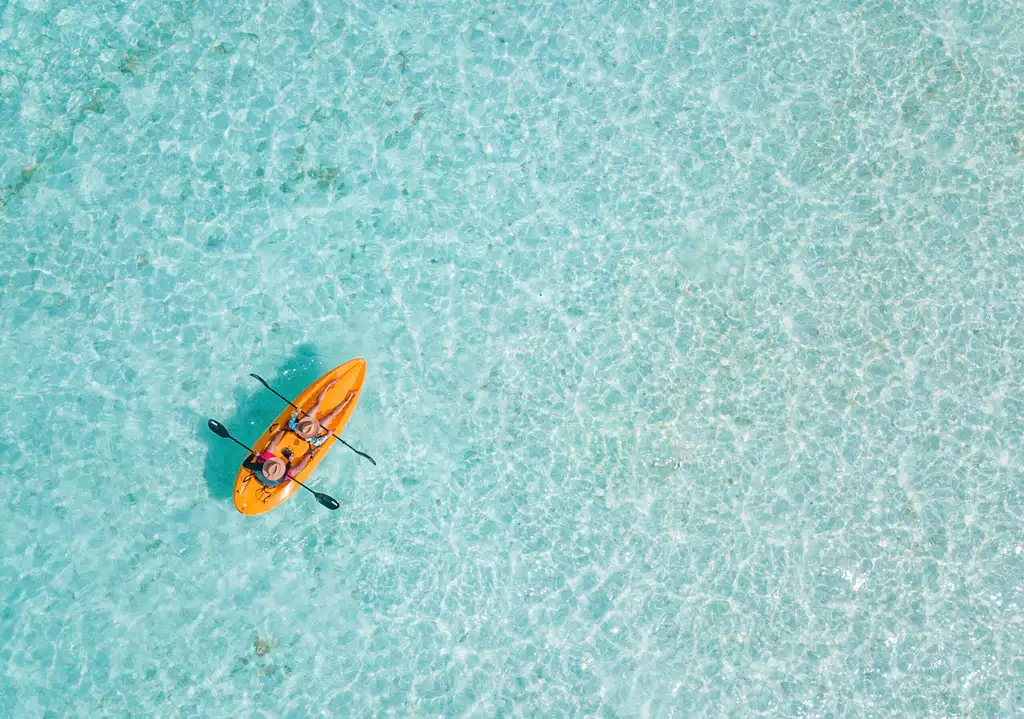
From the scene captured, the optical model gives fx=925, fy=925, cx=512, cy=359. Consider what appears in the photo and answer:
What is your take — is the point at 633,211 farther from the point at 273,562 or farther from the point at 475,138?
the point at 273,562

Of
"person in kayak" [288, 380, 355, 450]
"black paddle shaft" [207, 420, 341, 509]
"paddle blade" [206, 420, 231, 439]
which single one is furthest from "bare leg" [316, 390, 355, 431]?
"paddle blade" [206, 420, 231, 439]

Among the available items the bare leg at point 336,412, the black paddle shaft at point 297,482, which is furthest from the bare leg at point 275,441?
the bare leg at point 336,412

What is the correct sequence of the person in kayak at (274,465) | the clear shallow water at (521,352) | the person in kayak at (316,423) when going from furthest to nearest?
1. the clear shallow water at (521,352)
2. the person in kayak at (316,423)
3. the person in kayak at (274,465)

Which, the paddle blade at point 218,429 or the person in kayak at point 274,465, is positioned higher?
the paddle blade at point 218,429

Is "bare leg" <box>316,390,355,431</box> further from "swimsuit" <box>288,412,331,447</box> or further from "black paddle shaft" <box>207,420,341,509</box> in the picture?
"black paddle shaft" <box>207,420,341,509</box>

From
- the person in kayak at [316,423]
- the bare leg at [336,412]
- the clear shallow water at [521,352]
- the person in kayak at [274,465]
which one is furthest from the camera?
the clear shallow water at [521,352]

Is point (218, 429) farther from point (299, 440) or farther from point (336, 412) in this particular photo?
point (336, 412)

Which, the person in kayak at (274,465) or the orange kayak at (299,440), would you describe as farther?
the orange kayak at (299,440)

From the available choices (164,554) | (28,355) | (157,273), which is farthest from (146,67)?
(164,554)

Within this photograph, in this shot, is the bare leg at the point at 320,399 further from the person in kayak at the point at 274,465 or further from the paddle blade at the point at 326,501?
the paddle blade at the point at 326,501
